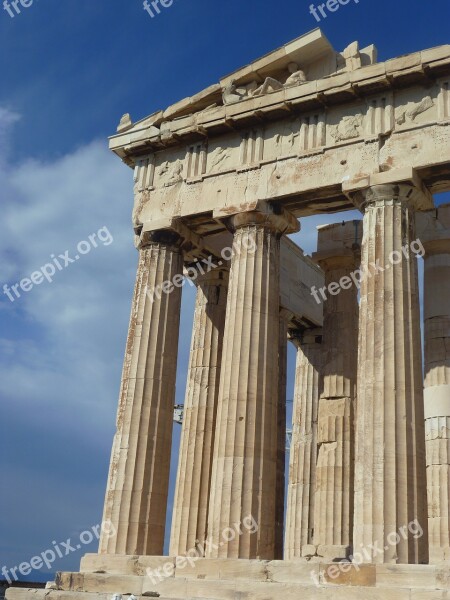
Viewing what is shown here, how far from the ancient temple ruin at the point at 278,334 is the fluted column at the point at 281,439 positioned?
0.12 meters

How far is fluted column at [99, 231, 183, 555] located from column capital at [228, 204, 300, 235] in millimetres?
2691

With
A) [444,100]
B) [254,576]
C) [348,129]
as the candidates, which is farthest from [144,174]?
[254,576]

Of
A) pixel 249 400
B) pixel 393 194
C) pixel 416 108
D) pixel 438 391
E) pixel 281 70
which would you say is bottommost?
pixel 249 400

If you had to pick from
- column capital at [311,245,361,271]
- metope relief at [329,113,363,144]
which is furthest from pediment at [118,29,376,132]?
column capital at [311,245,361,271]

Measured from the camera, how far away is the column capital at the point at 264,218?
77.3 ft

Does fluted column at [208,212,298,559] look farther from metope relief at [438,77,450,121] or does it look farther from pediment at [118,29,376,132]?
metope relief at [438,77,450,121]

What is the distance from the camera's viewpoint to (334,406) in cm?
2755

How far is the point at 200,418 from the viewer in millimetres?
26719

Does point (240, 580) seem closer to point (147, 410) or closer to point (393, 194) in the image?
point (147, 410)

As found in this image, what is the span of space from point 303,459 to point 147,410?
9032mm

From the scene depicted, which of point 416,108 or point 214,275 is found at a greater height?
point 416,108

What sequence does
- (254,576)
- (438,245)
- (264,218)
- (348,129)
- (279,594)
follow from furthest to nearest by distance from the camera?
(438,245), (264,218), (348,129), (254,576), (279,594)

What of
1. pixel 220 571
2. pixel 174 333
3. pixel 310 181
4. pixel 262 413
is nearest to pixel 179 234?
pixel 174 333

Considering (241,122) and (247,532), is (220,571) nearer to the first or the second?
(247,532)
